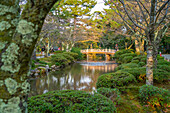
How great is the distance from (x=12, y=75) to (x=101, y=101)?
6.08 ft

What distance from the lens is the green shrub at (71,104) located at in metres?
2.33

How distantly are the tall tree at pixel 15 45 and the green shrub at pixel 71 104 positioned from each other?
1157 millimetres

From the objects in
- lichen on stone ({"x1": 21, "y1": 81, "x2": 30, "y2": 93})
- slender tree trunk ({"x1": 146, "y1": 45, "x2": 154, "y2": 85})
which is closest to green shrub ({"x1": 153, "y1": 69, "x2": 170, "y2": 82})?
slender tree trunk ({"x1": 146, "y1": 45, "x2": 154, "y2": 85})

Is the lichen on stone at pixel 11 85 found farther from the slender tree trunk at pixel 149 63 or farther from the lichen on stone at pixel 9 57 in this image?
the slender tree trunk at pixel 149 63

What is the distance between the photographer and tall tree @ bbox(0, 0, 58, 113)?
1.22 metres

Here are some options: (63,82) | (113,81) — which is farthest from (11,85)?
(63,82)

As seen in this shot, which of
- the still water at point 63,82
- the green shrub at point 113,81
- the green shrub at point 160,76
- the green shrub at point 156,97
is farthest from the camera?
the still water at point 63,82

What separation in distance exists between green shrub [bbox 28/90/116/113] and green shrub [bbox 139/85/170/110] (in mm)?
1645

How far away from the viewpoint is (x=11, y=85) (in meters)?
1.24

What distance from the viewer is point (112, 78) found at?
199 inches

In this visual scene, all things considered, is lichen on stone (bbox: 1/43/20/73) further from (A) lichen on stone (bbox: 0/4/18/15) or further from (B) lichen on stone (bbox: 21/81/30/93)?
(A) lichen on stone (bbox: 0/4/18/15)

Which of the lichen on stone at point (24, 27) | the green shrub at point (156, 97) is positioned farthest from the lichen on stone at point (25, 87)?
the green shrub at point (156, 97)

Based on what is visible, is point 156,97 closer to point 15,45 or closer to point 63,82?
point 15,45

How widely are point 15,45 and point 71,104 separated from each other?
5.54 ft
